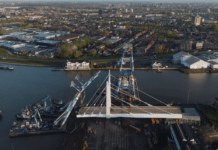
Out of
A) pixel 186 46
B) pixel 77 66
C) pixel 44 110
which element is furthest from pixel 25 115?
pixel 186 46

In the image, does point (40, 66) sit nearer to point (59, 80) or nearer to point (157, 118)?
point (59, 80)

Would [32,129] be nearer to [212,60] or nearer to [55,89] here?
[55,89]

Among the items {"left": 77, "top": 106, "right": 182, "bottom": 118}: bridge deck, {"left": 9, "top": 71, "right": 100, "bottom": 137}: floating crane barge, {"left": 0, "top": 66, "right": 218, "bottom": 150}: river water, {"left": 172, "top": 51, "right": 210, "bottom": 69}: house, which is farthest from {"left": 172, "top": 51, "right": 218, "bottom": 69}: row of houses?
{"left": 9, "top": 71, "right": 100, "bottom": 137}: floating crane barge

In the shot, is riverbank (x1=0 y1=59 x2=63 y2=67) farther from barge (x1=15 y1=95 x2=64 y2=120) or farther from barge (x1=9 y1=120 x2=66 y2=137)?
barge (x1=9 y1=120 x2=66 y2=137)

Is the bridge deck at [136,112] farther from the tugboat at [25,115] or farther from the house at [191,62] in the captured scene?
the house at [191,62]

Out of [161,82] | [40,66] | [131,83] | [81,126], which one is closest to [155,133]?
[81,126]
